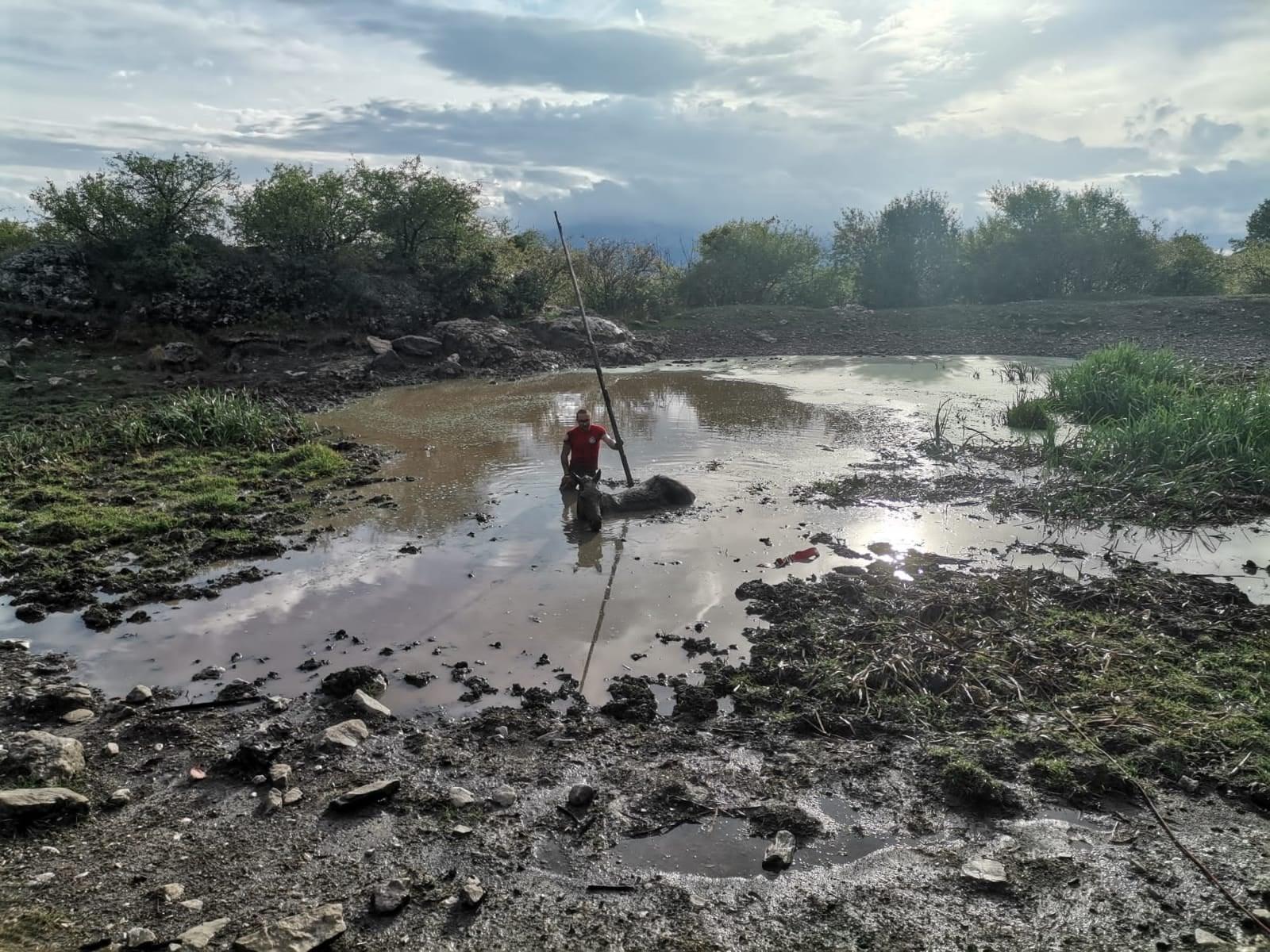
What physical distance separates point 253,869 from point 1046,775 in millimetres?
4003

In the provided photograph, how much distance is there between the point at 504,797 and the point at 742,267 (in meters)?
28.8

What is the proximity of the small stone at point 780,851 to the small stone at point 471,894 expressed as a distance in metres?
1.30

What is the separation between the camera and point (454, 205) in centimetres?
2391

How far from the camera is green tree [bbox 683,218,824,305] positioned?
3106cm

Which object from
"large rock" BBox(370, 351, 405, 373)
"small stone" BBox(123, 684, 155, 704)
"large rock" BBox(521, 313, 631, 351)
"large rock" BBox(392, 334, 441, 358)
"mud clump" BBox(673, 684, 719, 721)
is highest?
"large rock" BBox(521, 313, 631, 351)

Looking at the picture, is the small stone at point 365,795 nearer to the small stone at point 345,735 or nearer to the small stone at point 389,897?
the small stone at point 345,735

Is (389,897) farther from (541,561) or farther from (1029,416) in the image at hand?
(1029,416)

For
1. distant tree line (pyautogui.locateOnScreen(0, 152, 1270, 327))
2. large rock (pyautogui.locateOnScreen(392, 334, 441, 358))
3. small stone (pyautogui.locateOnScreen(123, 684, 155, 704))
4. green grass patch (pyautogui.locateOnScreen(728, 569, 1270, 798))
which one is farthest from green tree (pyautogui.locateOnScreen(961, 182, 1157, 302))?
small stone (pyautogui.locateOnScreen(123, 684, 155, 704))

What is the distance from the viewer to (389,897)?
3525 millimetres

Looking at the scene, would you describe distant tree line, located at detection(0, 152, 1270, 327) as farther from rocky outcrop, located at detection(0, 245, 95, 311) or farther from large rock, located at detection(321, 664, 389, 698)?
large rock, located at detection(321, 664, 389, 698)

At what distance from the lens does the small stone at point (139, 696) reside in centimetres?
536

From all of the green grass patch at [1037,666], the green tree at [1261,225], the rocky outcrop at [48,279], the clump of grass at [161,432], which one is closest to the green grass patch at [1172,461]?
the green grass patch at [1037,666]

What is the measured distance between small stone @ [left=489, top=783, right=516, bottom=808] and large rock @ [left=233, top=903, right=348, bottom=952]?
100cm

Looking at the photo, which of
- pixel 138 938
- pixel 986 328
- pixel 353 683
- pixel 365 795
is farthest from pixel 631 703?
pixel 986 328
